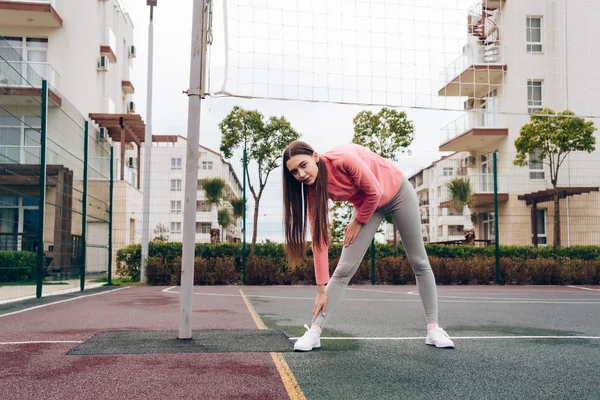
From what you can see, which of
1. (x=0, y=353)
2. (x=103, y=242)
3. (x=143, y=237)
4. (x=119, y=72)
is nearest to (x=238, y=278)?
(x=143, y=237)

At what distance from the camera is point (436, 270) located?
1283cm

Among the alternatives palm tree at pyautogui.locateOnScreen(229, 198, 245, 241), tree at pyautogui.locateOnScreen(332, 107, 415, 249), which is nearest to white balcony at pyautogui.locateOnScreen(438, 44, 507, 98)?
tree at pyautogui.locateOnScreen(332, 107, 415, 249)

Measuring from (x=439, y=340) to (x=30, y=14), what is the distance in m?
19.8

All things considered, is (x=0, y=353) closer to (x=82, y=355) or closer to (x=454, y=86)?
(x=82, y=355)

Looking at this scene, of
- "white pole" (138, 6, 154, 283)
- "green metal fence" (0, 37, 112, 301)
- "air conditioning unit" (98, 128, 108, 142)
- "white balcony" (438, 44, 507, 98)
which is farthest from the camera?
"air conditioning unit" (98, 128, 108, 142)

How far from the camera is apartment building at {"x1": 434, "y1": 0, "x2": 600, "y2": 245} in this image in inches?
480

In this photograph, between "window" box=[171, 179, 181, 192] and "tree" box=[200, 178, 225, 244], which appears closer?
"window" box=[171, 179, 181, 192]

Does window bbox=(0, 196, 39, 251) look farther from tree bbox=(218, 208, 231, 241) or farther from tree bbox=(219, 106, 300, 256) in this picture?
tree bbox=(218, 208, 231, 241)

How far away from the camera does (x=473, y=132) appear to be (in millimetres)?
22453

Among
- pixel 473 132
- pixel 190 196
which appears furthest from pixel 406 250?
pixel 473 132

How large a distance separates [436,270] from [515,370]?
399 inches

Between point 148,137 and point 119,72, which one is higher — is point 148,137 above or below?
below

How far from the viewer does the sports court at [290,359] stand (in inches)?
97.5

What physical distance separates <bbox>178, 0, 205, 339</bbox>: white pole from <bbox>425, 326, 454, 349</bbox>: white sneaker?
151 centimetres
